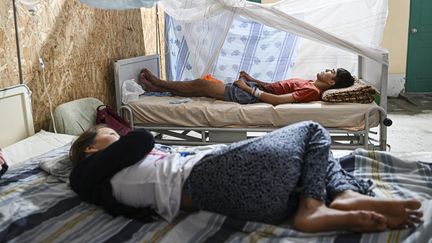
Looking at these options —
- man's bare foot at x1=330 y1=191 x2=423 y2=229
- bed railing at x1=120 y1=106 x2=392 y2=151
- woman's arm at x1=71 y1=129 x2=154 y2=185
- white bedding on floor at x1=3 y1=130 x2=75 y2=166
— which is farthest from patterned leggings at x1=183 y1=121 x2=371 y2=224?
bed railing at x1=120 y1=106 x2=392 y2=151

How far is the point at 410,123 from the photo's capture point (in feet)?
15.6

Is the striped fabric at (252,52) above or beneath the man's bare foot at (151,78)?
above

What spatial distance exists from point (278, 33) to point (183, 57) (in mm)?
995

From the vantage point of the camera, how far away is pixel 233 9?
10.6 feet

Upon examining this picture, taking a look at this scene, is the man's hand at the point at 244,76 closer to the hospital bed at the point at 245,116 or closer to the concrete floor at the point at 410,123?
the hospital bed at the point at 245,116

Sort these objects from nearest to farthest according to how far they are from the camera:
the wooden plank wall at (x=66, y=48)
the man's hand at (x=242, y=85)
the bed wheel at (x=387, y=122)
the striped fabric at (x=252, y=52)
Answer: the wooden plank wall at (x=66, y=48) < the bed wheel at (x=387, y=122) < the man's hand at (x=242, y=85) < the striped fabric at (x=252, y=52)

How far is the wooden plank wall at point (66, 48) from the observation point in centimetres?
248

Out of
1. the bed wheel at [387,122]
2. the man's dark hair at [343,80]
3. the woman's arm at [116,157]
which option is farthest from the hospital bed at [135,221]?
the man's dark hair at [343,80]

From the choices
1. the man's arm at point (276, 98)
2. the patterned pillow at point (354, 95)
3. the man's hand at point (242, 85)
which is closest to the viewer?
the patterned pillow at point (354, 95)

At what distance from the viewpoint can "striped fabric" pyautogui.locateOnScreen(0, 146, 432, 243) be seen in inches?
52.3

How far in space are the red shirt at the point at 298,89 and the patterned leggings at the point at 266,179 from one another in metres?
1.72

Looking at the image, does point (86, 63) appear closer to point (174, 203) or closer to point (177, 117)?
point (177, 117)

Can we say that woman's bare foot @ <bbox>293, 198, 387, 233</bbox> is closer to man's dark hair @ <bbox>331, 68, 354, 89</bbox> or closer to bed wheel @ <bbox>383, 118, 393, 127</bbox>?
bed wheel @ <bbox>383, 118, 393, 127</bbox>

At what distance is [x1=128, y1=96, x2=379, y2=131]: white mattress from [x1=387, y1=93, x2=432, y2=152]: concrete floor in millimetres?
1041
